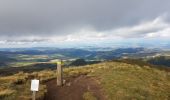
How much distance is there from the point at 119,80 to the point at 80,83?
526 cm

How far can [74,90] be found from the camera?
89.5ft

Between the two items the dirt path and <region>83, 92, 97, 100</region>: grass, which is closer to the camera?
<region>83, 92, 97, 100</region>: grass

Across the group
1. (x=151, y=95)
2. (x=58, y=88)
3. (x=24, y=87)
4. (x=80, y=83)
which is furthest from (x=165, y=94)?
(x=24, y=87)

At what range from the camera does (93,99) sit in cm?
2333

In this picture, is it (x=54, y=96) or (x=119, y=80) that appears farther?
(x=119, y=80)

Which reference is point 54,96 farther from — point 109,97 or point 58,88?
point 109,97

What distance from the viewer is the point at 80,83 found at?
101ft

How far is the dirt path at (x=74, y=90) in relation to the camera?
2491 cm

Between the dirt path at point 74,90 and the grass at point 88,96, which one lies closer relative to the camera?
the grass at point 88,96

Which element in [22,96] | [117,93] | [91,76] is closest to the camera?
[22,96]

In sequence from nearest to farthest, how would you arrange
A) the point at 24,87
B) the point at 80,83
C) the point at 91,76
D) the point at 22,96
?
the point at 22,96, the point at 24,87, the point at 80,83, the point at 91,76

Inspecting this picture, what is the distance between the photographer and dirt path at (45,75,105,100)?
24906mm

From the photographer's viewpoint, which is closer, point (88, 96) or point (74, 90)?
point (88, 96)

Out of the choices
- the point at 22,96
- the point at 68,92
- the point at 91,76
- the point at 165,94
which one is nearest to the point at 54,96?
the point at 68,92
